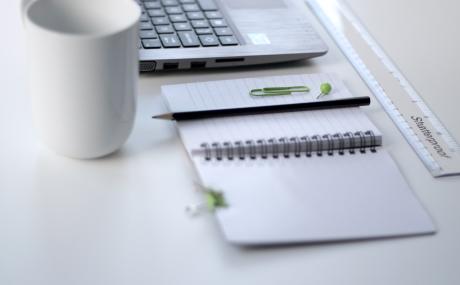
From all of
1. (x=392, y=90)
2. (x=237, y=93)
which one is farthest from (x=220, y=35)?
(x=392, y=90)

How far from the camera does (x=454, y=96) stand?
0.98 meters

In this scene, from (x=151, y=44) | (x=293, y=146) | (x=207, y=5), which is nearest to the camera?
(x=293, y=146)

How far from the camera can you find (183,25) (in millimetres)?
994

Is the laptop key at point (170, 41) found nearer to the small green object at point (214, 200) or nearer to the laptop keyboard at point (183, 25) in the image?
the laptop keyboard at point (183, 25)

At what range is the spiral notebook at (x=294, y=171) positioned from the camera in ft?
2.39

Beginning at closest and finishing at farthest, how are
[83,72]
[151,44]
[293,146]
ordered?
[83,72], [293,146], [151,44]

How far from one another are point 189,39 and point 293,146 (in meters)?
0.23

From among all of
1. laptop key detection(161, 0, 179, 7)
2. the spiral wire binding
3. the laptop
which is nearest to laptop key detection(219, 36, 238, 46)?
the laptop

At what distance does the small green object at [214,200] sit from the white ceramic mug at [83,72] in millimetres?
113

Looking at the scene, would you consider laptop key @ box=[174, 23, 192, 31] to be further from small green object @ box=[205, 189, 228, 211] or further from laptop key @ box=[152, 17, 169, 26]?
small green object @ box=[205, 189, 228, 211]

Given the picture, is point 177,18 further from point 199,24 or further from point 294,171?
point 294,171

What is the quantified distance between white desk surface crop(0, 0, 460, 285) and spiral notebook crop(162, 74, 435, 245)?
0.06 feet

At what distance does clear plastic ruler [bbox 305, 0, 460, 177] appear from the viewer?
34.0 inches

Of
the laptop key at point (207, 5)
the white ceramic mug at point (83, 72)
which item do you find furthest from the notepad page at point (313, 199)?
the laptop key at point (207, 5)
